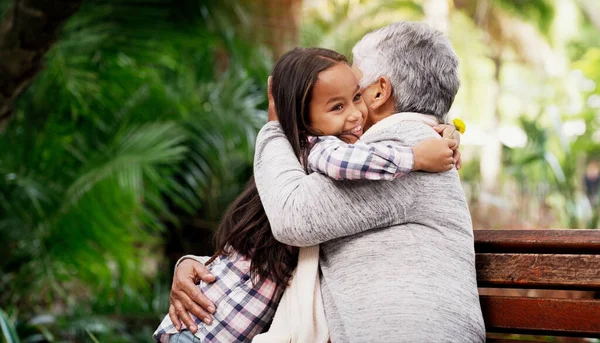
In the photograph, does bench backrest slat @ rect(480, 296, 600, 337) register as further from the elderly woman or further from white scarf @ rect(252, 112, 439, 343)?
white scarf @ rect(252, 112, 439, 343)

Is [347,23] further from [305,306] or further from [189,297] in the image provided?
[305,306]

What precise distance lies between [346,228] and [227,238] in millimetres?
388

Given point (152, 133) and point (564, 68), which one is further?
point (564, 68)

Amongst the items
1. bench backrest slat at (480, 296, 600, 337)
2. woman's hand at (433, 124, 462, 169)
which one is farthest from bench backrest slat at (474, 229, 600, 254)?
woman's hand at (433, 124, 462, 169)

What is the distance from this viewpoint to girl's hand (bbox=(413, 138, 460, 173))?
196cm

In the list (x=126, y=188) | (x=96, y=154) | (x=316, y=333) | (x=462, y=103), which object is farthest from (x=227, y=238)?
(x=462, y=103)

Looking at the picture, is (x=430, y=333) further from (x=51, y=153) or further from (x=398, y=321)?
(x=51, y=153)

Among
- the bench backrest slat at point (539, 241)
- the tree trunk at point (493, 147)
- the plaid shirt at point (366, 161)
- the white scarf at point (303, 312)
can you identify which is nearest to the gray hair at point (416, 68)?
the plaid shirt at point (366, 161)

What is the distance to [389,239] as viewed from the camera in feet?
6.52

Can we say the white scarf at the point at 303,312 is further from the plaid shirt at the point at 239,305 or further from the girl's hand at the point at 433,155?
the girl's hand at the point at 433,155

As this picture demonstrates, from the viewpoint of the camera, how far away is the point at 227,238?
2.22 m

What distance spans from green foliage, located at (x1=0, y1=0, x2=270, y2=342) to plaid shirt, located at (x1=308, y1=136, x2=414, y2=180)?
8.94 ft

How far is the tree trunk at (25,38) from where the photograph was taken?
11.5 feet

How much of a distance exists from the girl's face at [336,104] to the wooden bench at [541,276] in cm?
48
